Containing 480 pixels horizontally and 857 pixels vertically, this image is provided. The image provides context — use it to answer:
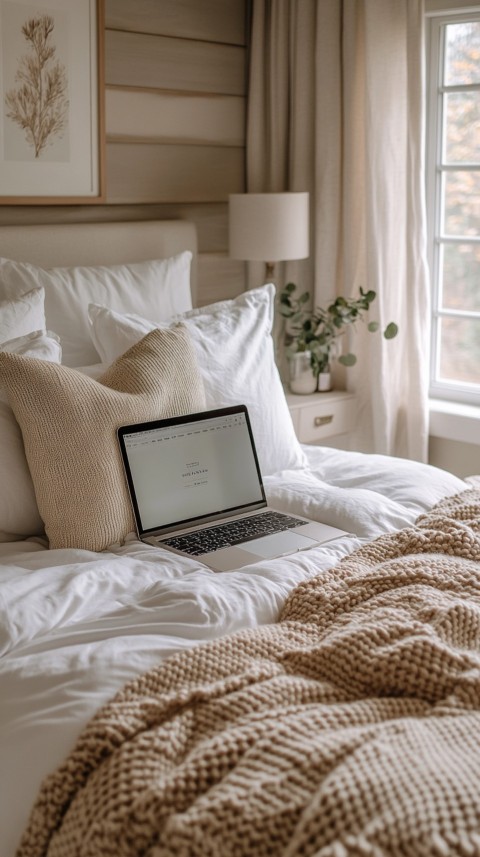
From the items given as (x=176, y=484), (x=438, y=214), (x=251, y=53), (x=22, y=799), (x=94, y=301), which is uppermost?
(x=251, y=53)

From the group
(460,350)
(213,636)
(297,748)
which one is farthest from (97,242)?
(297,748)

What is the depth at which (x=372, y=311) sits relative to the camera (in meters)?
3.45

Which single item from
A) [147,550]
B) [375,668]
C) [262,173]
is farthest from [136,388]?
[262,173]

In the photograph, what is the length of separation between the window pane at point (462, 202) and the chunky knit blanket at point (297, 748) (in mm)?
2210

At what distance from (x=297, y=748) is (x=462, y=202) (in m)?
2.74

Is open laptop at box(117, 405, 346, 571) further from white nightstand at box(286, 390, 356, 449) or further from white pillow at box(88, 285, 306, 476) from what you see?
white nightstand at box(286, 390, 356, 449)

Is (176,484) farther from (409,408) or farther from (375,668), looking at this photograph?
(409,408)

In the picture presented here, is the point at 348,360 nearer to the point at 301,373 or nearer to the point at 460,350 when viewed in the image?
the point at 301,373

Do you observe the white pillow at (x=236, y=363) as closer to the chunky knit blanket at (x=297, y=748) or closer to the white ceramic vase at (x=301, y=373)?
the white ceramic vase at (x=301, y=373)

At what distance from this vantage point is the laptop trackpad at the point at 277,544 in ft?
6.48

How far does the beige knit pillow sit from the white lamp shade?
4.46ft

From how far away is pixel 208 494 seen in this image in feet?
7.29

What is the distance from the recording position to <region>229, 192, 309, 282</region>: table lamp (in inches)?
127

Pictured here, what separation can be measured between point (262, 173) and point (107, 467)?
197 cm
